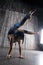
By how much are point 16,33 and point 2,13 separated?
18.9ft

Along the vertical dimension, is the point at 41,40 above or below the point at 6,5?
below

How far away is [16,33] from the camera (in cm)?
434

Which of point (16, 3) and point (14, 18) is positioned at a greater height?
point (16, 3)

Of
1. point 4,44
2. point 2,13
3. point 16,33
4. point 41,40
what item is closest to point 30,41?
point 41,40

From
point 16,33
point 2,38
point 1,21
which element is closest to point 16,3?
point 1,21

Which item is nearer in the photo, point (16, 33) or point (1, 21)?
point (16, 33)

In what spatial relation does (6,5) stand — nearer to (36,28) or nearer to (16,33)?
(36,28)

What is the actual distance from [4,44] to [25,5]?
85.5 inches

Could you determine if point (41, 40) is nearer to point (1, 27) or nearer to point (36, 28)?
point (36, 28)

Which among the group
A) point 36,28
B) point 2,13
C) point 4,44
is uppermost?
point 2,13

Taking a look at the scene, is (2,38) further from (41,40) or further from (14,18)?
(41,40)

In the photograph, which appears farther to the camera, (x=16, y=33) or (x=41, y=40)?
(x=41, y=40)

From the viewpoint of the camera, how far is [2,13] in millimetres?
9961

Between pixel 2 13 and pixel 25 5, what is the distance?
1.21m
